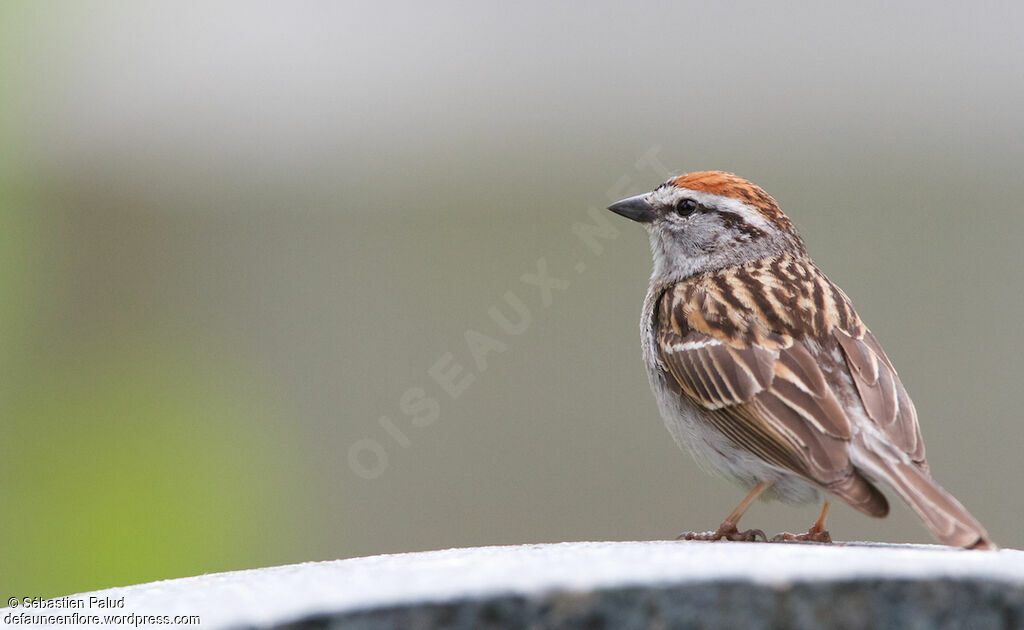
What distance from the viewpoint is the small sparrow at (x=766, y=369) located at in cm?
321

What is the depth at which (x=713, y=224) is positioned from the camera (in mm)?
4438

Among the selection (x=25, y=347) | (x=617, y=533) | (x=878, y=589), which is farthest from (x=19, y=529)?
(x=878, y=589)

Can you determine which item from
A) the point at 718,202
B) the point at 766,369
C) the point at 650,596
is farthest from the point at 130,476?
the point at 650,596

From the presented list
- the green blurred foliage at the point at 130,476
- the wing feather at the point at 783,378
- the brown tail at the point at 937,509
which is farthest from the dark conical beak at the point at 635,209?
the green blurred foliage at the point at 130,476

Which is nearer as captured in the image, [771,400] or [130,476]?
[771,400]

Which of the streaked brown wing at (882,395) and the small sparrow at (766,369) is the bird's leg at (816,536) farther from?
the streaked brown wing at (882,395)

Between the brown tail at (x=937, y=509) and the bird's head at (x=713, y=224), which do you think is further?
the bird's head at (x=713, y=224)

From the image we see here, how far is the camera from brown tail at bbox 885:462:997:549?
273 cm

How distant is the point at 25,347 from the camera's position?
Result: 5824 millimetres

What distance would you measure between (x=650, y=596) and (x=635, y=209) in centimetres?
278

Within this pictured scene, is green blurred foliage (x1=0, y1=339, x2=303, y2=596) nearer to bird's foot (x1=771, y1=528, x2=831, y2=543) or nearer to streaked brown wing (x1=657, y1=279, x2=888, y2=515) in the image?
streaked brown wing (x1=657, y1=279, x2=888, y2=515)

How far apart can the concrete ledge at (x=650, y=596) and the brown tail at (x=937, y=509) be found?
2.00ft

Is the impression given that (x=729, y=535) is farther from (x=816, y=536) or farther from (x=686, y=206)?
(x=686, y=206)

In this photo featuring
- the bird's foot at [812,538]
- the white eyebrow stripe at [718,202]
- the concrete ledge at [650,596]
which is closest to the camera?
Result: the concrete ledge at [650,596]
